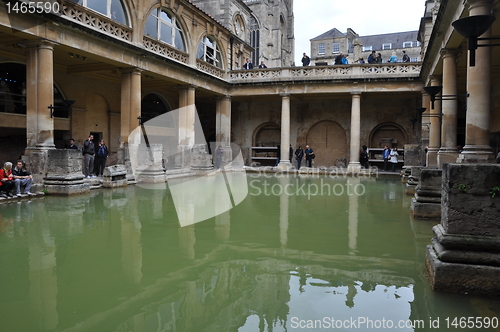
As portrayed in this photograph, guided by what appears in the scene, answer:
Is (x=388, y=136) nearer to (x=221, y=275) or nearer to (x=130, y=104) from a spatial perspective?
(x=130, y=104)

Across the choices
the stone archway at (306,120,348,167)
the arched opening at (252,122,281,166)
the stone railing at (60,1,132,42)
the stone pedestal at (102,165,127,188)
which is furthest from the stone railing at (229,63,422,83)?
the stone pedestal at (102,165,127,188)

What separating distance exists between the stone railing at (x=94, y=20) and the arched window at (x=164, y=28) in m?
1.97

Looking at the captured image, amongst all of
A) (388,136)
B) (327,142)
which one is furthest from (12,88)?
(388,136)

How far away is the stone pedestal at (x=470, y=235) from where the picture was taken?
392 cm

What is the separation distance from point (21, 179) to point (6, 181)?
0.47 m

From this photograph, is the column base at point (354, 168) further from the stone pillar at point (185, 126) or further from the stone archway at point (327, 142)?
the stone pillar at point (185, 126)

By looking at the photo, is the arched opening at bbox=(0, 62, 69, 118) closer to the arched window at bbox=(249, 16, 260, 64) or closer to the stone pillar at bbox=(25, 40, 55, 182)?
the stone pillar at bbox=(25, 40, 55, 182)

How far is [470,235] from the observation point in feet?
13.4

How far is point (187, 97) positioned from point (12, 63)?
7.56 meters

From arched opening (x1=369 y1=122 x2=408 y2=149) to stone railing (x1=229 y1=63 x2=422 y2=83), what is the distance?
4901mm

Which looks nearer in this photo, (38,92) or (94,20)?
(38,92)

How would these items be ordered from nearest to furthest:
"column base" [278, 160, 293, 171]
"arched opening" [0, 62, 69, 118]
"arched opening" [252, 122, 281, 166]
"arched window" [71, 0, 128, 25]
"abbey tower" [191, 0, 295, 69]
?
"arched window" [71, 0, 128, 25]
"arched opening" [0, 62, 69, 118]
"column base" [278, 160, 293, 171]
"arched opening" [252, 122, 281, 166]
"abbey tower" [191, 0, 295, 69]

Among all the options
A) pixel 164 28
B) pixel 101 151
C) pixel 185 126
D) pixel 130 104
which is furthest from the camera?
pixel 185 126

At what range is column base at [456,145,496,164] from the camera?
7.24m
